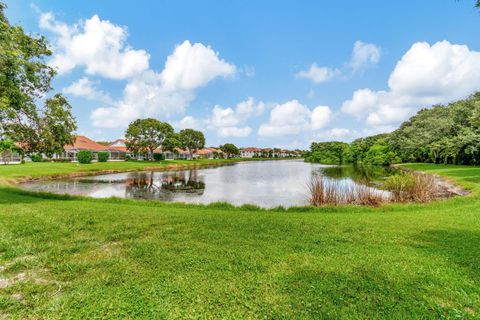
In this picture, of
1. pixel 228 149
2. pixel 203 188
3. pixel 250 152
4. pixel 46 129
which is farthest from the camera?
pixel 250 152

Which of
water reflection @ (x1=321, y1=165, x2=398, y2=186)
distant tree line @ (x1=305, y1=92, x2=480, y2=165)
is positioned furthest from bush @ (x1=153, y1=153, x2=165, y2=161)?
distant tree line @ (x1=305, y1=92, x2=480, y2=165)

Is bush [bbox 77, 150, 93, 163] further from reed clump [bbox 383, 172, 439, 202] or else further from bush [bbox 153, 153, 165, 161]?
reed clump [bbox 383, 172, 439, 202]

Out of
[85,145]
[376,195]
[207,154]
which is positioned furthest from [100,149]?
[376,195]

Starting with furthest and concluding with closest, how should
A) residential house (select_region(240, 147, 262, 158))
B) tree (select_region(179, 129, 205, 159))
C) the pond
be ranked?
1. residential house (select_region(240, 147, 262, 158))
2. tree (select_region(179, 129, 205, 159))
3. the pond

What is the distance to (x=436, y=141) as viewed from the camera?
4172 cm

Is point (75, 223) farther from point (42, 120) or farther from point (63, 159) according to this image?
point (63, 159)

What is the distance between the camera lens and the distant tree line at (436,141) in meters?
31.0

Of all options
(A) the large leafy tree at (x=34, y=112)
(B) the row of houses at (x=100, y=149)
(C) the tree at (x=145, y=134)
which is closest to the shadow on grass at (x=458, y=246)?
(A) the large leafy tree at (x=34, y=112)

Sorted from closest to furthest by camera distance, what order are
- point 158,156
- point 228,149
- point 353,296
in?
point 353,296
point 158,156
point 228,149

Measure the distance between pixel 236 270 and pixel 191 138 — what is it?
288 ft

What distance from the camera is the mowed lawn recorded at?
3.37m

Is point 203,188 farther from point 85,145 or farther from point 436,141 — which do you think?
point 85,145

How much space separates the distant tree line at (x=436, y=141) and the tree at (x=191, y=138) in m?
46.1

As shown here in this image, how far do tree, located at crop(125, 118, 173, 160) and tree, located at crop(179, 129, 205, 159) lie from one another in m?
22.0
